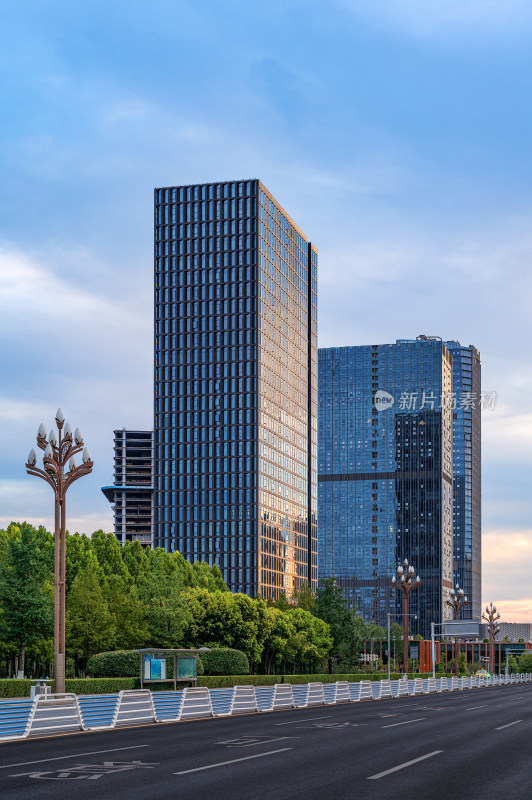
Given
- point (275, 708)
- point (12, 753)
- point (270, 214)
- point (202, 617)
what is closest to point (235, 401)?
point (270, 214)

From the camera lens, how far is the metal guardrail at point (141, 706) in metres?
27.9

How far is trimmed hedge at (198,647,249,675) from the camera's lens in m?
73.9

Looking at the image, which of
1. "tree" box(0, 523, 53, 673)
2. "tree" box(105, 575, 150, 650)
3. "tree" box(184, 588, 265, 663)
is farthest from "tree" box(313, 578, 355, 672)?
"tree" box(0, 523, 53, 673)

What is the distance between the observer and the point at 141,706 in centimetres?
3438

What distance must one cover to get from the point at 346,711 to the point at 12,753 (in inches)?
993

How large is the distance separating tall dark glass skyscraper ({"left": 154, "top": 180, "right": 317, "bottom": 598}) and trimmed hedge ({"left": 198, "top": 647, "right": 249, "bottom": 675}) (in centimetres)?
10222

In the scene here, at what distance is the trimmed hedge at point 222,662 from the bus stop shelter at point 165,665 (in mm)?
17010

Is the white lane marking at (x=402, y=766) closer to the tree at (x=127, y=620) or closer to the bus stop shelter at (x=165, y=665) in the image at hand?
the bus stop shelter at (x=165, y=665)

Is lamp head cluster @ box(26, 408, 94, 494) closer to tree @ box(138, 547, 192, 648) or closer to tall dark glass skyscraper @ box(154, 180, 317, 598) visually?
tree @ box(138, 547, 192, 648)

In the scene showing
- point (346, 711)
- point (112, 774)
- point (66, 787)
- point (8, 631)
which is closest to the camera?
point (66, 787)

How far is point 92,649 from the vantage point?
76812 mm

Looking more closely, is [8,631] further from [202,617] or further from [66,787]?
[66,787]

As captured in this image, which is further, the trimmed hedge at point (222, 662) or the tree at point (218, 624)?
the tree at point (218, 624)

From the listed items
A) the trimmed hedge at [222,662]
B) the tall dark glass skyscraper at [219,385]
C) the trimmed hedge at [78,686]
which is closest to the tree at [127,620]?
the trimmed hedge at [222,662]
